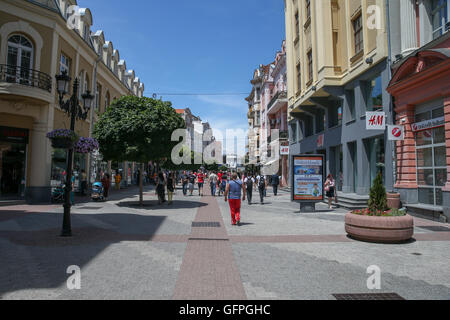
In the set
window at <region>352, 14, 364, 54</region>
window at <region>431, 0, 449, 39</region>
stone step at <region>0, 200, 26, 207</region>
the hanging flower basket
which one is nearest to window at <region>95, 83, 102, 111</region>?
stone step at <region>0, 200, 26, 207</region>

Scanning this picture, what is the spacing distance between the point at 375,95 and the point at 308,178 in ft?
19.8

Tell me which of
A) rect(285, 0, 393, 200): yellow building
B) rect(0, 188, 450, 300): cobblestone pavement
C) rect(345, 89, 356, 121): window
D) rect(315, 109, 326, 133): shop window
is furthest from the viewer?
rect(315, 109, 326, 133): shop window

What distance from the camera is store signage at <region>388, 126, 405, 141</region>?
12.7 m

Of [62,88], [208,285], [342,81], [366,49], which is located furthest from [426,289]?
[342,81]

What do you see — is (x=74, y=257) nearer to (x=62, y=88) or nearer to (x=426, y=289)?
(x=62, y=88)

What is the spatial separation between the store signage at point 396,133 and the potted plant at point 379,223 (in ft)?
19.1

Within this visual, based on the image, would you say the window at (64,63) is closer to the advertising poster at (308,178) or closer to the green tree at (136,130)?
the green tree at (136,130)

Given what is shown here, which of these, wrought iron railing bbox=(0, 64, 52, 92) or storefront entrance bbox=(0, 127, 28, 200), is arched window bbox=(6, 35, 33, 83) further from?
storefront entrance bbox=(0, 127, 28, 200)

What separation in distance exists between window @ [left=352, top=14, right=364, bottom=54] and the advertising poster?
23.9ft

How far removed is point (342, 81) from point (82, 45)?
57.5ft

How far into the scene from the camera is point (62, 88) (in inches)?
327

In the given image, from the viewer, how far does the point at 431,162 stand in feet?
38.9

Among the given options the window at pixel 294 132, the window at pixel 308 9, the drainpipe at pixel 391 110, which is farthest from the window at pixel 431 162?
the window at pixel 294 132
